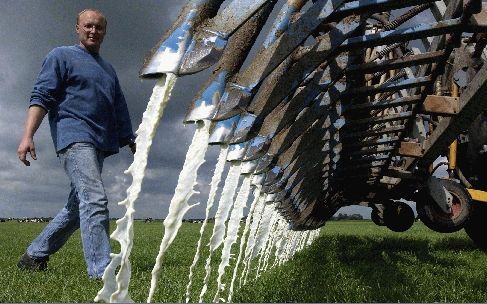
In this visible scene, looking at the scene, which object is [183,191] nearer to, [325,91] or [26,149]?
[325,91]

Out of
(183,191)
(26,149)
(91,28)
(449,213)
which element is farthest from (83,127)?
(449,213)

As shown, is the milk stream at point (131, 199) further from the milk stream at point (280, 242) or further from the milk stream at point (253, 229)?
the milk stream at point (280, 242)

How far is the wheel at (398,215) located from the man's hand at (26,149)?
17.4 ft

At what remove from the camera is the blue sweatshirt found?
394 centimetres

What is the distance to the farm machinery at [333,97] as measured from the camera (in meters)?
1.57

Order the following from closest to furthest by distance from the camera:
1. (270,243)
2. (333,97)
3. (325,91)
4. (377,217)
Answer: (325,91) < (333,97) < (270,243) < (377,217)

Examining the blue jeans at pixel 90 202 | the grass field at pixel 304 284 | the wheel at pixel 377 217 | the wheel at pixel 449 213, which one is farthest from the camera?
the wheel at pixel 377 217

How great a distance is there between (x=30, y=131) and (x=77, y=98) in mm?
407

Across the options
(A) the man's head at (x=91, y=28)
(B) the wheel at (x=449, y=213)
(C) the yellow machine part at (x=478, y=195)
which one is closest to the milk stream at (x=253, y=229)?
(A) the man's head at (x=91, y=28)

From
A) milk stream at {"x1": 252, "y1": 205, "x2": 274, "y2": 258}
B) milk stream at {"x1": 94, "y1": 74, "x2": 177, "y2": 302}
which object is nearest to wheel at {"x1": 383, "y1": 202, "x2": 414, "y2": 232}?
milk stream at {"x1": 252, "y1": 205, "x2": 274, "y2": 258}

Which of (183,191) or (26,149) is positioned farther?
(26,149)

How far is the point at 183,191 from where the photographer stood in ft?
5.00

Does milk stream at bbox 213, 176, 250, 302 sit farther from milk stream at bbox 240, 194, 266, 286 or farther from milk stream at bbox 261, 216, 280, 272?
milk stream at bbox 261, 216, 280, 272

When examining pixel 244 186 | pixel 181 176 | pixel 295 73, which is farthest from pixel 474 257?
pixel 181 176
